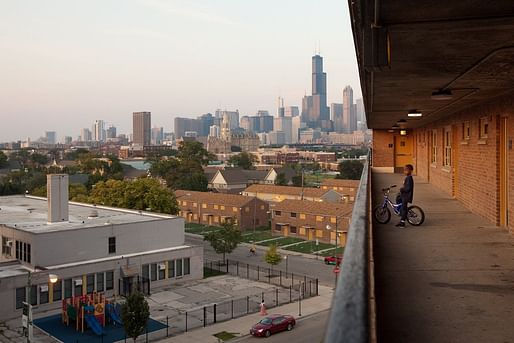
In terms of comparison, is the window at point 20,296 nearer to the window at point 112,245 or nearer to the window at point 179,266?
the window at point 112,245

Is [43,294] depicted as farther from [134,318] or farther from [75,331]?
[134,318]

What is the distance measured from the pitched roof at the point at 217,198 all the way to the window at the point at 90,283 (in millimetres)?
29062

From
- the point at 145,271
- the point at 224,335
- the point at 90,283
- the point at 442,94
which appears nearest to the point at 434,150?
the point at 442,94

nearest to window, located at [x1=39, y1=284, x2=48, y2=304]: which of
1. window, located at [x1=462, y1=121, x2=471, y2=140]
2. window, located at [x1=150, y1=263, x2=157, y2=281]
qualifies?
window, located at [x1=150, y1=263, x2=157, y2=281]

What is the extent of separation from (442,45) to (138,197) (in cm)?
4410

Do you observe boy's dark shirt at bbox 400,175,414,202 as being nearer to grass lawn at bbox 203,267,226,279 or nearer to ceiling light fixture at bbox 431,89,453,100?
ceiling light fixture at bbox 431,89,453,100

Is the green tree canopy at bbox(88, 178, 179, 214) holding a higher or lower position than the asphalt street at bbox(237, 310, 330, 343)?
higher

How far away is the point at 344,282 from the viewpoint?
1.77 m

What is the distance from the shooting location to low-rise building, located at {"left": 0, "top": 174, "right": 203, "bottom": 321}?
1054 inches

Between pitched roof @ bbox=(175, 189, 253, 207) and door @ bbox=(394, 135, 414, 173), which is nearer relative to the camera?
door @ bbox=(394, 135, 414, 173)

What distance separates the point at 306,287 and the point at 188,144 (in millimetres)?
71892

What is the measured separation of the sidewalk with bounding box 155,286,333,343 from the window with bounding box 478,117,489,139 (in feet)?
33.9

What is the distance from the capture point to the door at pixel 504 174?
9.56m

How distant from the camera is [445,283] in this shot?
245 inches
